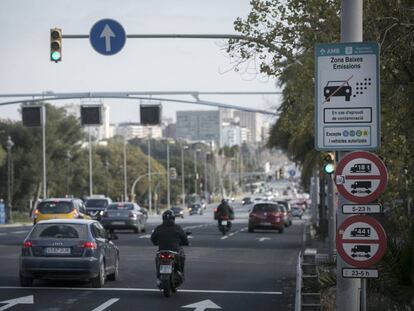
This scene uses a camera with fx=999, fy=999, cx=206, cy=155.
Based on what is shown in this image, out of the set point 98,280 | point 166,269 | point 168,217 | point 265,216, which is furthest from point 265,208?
point 166,269

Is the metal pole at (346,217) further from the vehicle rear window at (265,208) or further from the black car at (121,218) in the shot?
the vehicle rear window at (265,208)

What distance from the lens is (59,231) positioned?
20.3 meters

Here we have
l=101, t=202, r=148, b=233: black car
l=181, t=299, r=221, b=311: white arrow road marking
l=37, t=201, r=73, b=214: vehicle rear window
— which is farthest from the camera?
l=101, t=202, r=148, b=233: black car

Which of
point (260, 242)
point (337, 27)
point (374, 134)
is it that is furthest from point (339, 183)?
point (260, 242)

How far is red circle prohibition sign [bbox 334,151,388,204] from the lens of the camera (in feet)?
33.9

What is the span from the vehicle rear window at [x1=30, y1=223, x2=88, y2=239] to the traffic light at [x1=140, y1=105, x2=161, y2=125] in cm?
2036

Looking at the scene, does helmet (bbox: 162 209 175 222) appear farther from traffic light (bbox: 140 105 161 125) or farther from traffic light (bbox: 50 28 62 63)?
traffic light (bbox: 140 105 161 125)

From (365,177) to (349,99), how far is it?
37.9 inches

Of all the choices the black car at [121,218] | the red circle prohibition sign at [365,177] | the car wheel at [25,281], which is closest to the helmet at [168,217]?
the car wheel at [25,281]

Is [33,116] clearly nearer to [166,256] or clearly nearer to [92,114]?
[92,114]

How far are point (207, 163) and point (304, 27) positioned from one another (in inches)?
6719

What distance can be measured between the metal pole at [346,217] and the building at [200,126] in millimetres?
126492

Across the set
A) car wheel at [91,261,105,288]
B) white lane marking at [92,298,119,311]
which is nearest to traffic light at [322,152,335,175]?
car wheel at [91,261,105,288]

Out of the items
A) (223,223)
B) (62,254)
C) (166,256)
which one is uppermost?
(166,256)
